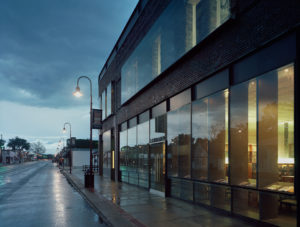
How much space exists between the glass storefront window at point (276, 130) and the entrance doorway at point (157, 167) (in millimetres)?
6934

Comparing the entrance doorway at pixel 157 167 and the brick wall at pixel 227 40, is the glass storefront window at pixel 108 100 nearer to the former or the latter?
the brick wall at pixel 227 40

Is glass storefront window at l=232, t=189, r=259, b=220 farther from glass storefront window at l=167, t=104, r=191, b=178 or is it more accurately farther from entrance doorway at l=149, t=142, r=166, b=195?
entrance doorway at l=149, t=142, r=166, b=195

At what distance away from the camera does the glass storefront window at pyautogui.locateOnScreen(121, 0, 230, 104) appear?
9.96 meters

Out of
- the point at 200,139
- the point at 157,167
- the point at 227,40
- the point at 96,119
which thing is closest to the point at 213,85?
the point at 227,40

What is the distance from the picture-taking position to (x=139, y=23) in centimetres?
1833

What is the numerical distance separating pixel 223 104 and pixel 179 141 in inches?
143

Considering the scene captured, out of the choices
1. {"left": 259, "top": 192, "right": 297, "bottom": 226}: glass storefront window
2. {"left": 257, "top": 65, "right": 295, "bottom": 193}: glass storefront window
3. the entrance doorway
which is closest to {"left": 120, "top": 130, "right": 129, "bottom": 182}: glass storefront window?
the entrance doorway

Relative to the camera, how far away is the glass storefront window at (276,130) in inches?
272

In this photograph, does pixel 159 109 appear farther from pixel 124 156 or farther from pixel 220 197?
pixel 124 156

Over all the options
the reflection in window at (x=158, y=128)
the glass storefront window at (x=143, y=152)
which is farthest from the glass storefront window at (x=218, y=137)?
the glass storefront window at (x=143, y=152)

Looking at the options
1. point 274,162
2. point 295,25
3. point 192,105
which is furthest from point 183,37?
point 274,162

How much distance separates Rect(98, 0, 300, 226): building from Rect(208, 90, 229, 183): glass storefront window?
0.04 metres

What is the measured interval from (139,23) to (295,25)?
13202 millimetres

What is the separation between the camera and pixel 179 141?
A: 1262 cm
